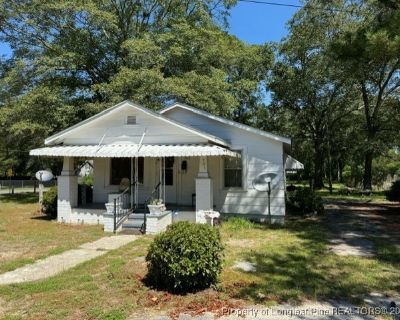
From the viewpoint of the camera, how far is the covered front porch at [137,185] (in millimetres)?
12352

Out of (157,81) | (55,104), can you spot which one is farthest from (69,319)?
(55,104)

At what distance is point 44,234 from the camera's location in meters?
11.4

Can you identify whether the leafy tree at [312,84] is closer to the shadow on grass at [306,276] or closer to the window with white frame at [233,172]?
the window with white frame at [233,172]

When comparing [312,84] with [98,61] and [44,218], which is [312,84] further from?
[44,218]

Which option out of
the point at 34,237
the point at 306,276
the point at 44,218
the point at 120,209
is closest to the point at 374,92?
the point at 120,209

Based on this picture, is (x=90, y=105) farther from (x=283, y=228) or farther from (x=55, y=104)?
(x=283, y=228)

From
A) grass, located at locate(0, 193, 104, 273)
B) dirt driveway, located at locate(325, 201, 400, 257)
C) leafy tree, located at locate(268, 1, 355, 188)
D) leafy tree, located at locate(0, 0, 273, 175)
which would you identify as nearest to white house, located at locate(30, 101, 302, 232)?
grass, located at locate(0, 193, 104, 273)

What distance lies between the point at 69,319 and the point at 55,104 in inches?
698

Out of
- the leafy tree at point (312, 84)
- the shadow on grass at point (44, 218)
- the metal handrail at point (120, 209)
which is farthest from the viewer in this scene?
the leafy tree at point (312, 84)

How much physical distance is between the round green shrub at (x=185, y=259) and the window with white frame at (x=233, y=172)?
316 inches

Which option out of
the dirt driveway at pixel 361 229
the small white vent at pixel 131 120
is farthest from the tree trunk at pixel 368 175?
the small white vent at pixel 131 120

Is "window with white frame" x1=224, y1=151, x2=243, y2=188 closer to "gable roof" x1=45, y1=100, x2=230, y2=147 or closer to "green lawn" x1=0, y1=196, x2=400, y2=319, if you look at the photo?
"gable roof" x1=45, y1=100, x2=230, y2=147

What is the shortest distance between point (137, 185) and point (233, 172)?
3511 millimetres

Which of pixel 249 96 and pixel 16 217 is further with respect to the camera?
pixel 249 96
